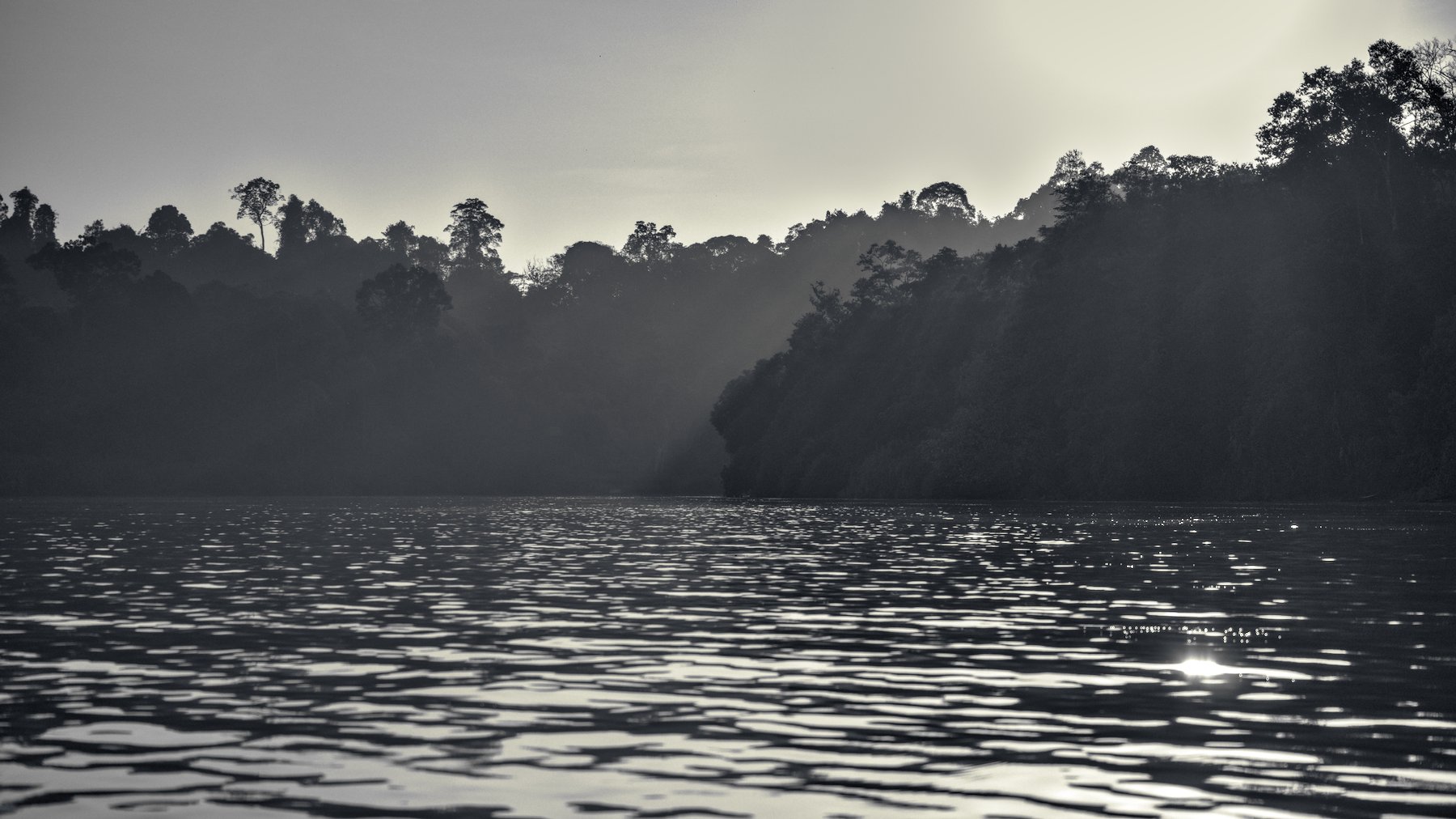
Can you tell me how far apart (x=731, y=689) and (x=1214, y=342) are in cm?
11357

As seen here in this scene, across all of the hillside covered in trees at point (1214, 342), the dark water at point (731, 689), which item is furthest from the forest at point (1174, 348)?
the dark water at point (731, 689)

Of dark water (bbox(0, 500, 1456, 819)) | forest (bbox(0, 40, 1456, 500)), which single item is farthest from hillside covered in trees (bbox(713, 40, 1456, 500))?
dark water (bbox(0, 500, 1456, 819))

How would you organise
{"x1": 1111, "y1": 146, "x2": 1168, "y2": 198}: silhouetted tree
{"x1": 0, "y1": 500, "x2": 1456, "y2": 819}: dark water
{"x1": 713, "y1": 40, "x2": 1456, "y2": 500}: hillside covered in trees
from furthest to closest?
{"x1": 1111, "y1": 146, "x2": 1168, "y2": 198}: silhouetted tree → {"x1": 713, "y1": 40, "x2": 1456, "y2": 500}: hillside covered in trees → {"x1": 0, "y1": 500, "x2": 1456, "y2": 819}: dark water

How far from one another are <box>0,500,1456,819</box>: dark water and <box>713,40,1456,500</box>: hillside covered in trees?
73746mm

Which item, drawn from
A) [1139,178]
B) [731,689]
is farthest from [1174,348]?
[731,689]

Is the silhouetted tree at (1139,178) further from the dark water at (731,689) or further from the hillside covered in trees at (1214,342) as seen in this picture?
the dark water at (731,689)

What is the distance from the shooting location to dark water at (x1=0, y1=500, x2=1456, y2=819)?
1268 cm

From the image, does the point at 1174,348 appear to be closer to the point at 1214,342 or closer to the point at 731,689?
the point at 1214,342

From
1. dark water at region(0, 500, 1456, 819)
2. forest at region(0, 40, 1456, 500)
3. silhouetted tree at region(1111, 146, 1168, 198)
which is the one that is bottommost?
dark water at region(0, 500, 1456, 819)

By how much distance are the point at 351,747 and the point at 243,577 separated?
24754mm

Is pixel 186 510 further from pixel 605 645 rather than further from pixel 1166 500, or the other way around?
pixel 605 645

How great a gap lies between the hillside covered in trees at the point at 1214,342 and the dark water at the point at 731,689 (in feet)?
242

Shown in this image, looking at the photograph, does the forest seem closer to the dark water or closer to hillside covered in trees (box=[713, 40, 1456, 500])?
hillside covered in trees (box=[713, 40, 1456, 500])

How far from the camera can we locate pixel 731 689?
18500mm
